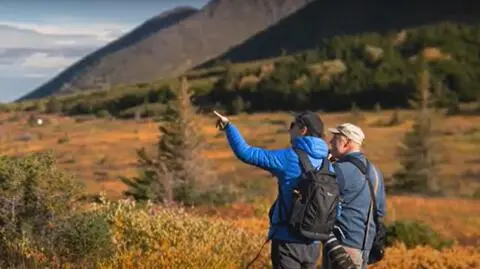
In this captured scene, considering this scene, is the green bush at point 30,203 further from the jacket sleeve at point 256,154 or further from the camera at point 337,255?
the camera at point 337,255

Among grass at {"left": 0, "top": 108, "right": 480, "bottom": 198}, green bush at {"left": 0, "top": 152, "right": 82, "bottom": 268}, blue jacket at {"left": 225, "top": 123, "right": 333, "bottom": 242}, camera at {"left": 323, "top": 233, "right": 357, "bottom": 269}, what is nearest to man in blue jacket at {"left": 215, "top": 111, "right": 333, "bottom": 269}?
blue jacket at {"left": 225, "top": 123, "right": 333, "bottom": 242}

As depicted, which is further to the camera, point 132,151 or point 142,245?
point 132,151

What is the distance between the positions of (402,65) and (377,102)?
26.1ft

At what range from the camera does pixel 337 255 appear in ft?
20.6

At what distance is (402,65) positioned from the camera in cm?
9438

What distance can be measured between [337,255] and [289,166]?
0.79 meters

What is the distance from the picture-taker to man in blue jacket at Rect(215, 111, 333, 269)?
6.13 m

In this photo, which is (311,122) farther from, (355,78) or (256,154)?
(355,78)

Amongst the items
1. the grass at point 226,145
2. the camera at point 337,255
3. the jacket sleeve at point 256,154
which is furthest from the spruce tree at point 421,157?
the jacket sleeve at point 256,154

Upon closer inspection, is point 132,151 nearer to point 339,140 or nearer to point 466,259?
point 466,259

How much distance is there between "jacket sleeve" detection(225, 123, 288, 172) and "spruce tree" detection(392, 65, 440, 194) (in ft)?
125

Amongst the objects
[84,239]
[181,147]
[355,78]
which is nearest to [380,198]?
[84,239]

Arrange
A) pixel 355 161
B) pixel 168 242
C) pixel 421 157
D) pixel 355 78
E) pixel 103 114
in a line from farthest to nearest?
1. pixel 103 114
2. pixel 355 78
3. pixel 421 157
4. pixel 168 242
5. pixel 355 161

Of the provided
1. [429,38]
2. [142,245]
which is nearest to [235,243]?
[142,245]
